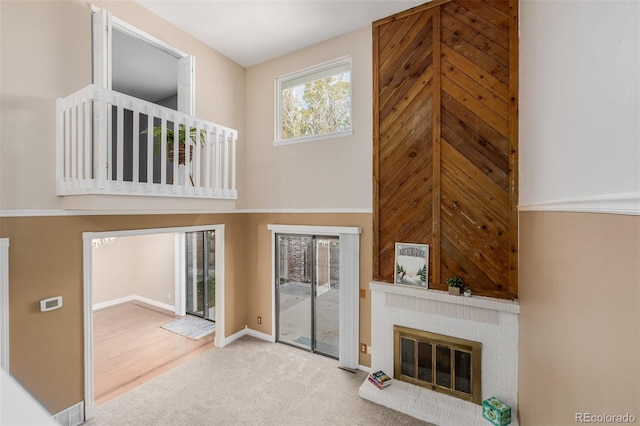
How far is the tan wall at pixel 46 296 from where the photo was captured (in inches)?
101

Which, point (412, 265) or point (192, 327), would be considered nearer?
point (412, 265)

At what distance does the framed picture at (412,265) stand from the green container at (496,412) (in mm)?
1270

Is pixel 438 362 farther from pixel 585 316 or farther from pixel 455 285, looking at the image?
pixel 585 316

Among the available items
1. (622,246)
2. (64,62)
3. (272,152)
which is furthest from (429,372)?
A: (64,62)

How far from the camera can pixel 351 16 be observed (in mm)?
3689

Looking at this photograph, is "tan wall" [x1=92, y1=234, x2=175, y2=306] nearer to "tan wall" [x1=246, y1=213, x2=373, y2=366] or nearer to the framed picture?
"tan wall" [x1=246, y1=213, x2=373, y2=366]

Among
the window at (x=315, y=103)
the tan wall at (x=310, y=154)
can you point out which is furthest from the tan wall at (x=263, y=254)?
the window at (x=315, y=103)

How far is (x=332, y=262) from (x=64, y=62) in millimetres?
3892

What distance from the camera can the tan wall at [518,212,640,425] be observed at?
85 cm

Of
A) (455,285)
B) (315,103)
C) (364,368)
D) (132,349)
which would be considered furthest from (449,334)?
(132,349)

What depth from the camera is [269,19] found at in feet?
12.2

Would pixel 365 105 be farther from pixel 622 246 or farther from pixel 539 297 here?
pixel 622 246

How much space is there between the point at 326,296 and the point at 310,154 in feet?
7.30

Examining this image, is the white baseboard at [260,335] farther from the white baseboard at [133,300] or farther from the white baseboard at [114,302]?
the white baseboard at [114,302]
